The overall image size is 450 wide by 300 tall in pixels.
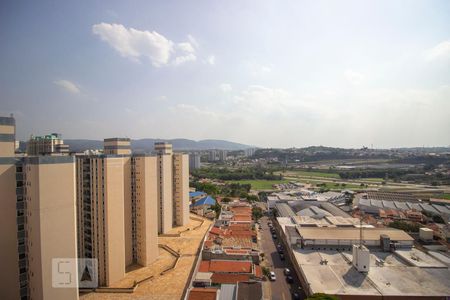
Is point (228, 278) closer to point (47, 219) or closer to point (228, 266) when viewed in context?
point (228, 266)

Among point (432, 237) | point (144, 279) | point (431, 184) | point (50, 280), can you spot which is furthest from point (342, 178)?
point (50, 280)

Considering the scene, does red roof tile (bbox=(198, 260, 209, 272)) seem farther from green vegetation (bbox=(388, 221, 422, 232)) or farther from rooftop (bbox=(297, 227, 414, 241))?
green vegetation (bbox=(388, 221, 422, 232))

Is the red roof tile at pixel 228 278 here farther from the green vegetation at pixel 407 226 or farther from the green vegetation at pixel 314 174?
the green vegetation at pixel 314 174

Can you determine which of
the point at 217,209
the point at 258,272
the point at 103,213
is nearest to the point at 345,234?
the point at 258,272

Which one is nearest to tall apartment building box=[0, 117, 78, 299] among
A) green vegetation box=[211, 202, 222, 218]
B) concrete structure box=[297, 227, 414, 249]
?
concrete structure box=[297, 227, 414, 249]

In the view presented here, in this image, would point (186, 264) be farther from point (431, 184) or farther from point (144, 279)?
point (431, 184)

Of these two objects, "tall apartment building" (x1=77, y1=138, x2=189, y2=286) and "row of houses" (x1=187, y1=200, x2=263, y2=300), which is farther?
"tall apartment building" (x1=77, y1=138, x2=189, y2=286)
